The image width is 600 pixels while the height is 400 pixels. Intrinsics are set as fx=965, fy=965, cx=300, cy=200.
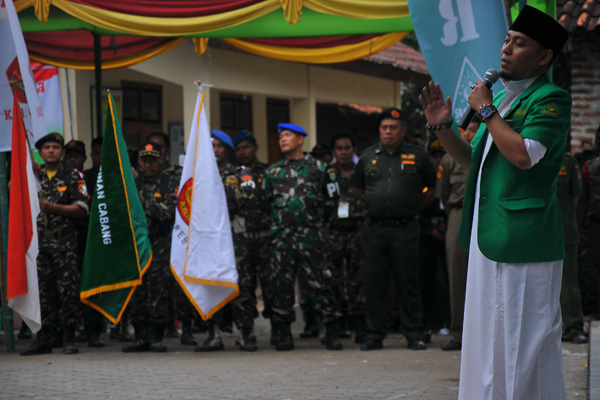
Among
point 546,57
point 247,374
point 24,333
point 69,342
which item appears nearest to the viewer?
point 546,57

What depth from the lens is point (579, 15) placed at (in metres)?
12.2

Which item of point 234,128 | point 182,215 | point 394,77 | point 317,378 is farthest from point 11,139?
point 394,77

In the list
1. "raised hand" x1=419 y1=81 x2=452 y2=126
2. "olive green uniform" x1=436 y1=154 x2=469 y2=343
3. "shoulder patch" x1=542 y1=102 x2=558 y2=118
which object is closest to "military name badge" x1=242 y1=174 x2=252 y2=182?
"olive green uniform" x1=436 y1=154 x2=469 y2=343

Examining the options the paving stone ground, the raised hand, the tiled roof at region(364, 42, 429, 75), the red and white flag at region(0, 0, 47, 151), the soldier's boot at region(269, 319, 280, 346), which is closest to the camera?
the raised hand

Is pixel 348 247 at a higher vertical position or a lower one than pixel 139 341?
higher

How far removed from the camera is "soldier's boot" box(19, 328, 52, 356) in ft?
30.0

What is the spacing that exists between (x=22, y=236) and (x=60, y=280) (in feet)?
2.21

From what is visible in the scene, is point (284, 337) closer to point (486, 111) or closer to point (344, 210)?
point (344, 210)

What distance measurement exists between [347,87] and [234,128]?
14.5ft

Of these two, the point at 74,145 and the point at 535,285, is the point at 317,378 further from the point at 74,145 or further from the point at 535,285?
the point at 74,145

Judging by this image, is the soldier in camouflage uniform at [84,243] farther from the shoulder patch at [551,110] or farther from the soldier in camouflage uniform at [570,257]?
the shoulder patch at [551,110]

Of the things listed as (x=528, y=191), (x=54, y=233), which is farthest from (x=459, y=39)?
(x=54, y=233)

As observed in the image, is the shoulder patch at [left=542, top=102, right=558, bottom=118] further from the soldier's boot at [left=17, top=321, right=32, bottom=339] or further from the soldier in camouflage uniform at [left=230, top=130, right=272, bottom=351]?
the soldier's boot at [left=17, top=321, right=32, bottom=339]

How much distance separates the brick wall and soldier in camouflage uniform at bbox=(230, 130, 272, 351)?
509 centimetres
